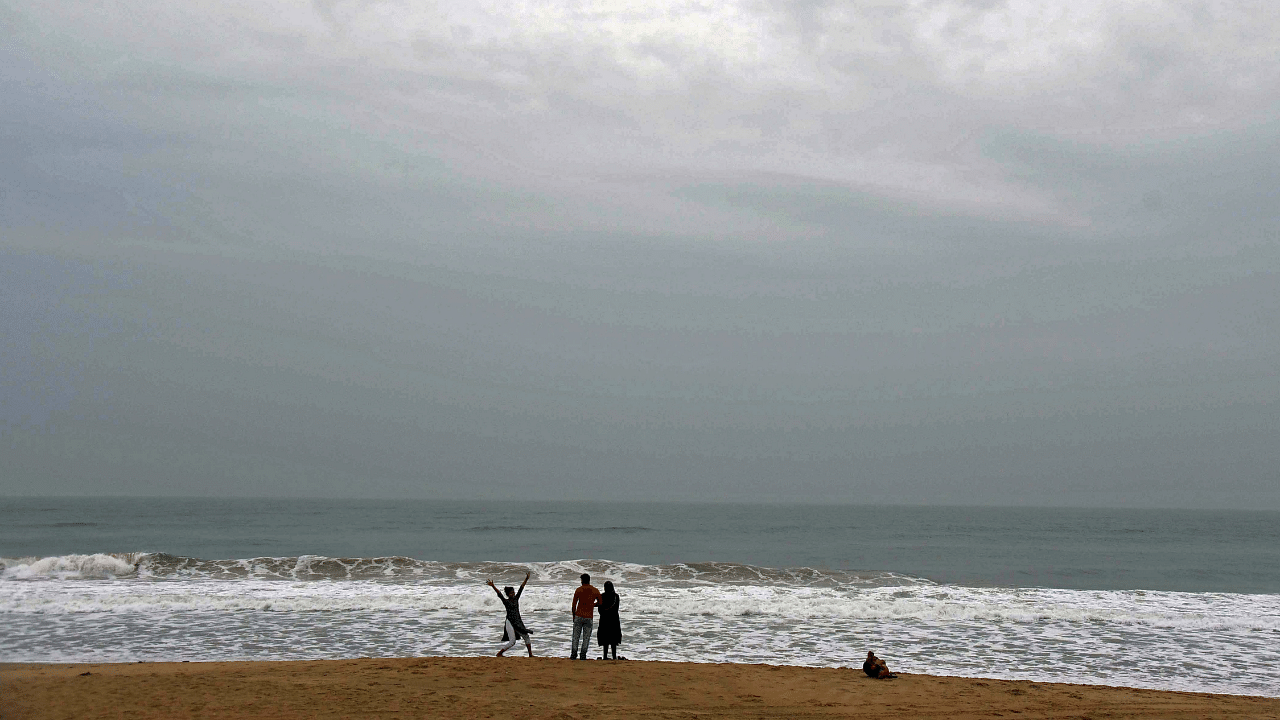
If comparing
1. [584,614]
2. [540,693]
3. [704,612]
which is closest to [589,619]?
[584,614]

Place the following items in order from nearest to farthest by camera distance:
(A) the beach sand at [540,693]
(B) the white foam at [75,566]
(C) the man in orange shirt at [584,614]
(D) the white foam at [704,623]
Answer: (A) the beach sand at [540,693] < (C) the man in orange shirt at [584,614] < (D) the white foam at [704,623] < (B) the white foam at [75,566]

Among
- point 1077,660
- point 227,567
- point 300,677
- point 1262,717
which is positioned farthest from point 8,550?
point 1262,717

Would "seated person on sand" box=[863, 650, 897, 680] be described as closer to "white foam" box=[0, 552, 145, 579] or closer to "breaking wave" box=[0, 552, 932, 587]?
"breaking wave" box=[0, 552, 932, 587]

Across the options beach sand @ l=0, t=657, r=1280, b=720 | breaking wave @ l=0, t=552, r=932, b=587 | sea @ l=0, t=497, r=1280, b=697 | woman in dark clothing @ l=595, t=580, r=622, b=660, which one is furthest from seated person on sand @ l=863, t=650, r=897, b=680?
breaking wave @ l=0, t=552, r=932, b=587

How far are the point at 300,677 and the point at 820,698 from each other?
8.02 metres

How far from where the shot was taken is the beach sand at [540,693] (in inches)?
432

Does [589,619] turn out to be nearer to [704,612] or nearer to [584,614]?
[584,614]

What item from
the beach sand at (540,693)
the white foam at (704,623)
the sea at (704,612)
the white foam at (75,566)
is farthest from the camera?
the white foam at (75,566)

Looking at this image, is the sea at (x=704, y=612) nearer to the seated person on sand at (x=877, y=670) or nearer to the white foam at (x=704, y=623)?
the white foam at (x=704, y=623)

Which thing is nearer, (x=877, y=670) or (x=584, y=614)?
(x=877, y=670)

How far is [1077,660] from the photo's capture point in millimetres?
16625

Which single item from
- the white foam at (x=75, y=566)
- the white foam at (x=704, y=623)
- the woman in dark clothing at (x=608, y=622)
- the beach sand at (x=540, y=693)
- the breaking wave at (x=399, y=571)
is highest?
the woman in dark clothing at (x=608, y=622)

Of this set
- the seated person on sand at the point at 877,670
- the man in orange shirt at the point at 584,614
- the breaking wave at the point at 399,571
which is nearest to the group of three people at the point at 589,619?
the man in orange shirt at the point at 584,614

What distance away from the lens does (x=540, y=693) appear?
38.8ft
